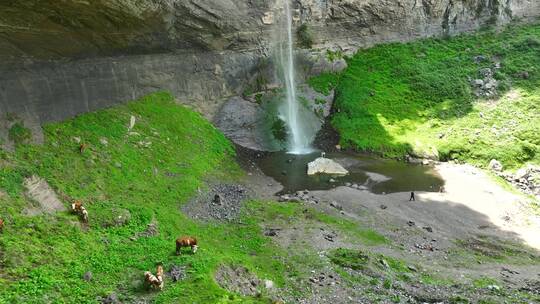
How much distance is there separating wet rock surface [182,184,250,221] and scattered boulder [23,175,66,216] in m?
6.23

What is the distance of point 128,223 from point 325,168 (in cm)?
1731

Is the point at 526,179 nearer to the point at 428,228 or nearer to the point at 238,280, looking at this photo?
the point at 428,228

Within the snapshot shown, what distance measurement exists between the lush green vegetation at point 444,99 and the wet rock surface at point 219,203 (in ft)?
47.5

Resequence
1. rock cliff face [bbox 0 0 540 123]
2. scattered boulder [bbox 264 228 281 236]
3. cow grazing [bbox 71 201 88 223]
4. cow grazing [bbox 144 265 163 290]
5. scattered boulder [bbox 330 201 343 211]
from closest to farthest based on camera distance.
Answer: cow grazing [bbox 144 265 163 290]
cow grazing [bbox 71 201 88 223]
scattered boulder [bbox 264 228 281 236]
rock cliff face [bbox 0 0 540 123]
scattered boulder [bbox 330 201 343 211]

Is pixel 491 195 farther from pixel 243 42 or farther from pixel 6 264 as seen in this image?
pixel 6 264

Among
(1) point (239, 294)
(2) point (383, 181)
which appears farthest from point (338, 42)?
(1) point (239, 294)

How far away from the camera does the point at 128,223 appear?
764 inches

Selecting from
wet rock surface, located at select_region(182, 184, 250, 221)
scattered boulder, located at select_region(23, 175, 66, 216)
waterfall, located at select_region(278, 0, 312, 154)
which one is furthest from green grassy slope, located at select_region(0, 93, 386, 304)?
waterfall, located at select_region(278, 0, 312, 154)

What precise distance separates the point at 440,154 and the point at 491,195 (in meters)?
7.24

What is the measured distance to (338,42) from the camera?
47875mm

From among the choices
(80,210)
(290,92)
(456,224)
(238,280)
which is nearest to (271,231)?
(238,280)

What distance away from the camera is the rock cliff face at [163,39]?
23266mm

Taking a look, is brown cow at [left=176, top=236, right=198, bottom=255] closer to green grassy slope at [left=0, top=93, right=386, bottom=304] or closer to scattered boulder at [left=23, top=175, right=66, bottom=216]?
green grassy slope at [left=0, top=93, right=386, bottom=304]

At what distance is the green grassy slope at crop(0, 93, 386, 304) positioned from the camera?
14570 millimetres
